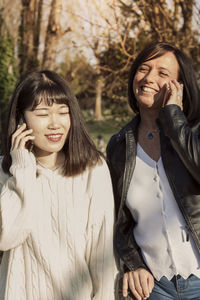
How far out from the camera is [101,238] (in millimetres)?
2207

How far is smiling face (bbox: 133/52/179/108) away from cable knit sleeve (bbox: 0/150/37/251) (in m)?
0.71

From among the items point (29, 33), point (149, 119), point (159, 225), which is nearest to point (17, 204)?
point (159, 225)

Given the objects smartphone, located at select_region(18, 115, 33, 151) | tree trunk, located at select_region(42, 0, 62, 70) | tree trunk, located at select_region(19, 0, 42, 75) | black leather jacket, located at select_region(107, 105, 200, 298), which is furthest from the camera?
tree trunk, located at select_region(19, 0, 42, 75)

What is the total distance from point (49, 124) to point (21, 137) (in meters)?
0.16

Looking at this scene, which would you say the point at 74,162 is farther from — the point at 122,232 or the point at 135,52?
the point at 135,52

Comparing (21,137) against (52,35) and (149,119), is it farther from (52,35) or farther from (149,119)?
(52,35)

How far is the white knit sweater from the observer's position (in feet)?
6.84

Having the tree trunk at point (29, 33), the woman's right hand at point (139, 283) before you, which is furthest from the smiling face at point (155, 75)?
the tree trunk at point (29, 33)

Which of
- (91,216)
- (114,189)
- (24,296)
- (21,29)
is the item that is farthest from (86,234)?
(21,29)

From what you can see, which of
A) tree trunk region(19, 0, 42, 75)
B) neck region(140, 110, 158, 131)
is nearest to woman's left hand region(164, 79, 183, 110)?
neck region(140, 110, 158, 131)

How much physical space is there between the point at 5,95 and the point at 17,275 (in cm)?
1307

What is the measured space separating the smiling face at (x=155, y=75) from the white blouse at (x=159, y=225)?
312 mm

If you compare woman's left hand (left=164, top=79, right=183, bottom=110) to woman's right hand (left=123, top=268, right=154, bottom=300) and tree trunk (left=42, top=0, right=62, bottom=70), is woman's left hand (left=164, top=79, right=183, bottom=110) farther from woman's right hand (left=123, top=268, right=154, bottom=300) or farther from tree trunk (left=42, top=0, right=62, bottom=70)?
tree trunk (left=42, top=0, right=62, bottom=70)

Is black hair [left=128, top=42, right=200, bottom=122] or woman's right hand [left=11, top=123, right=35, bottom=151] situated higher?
black hair [left=128, top=42, right=200, bottom=122]
